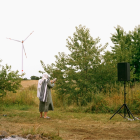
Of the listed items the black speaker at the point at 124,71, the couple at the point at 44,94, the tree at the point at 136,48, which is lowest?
the couple at the point at 44,94

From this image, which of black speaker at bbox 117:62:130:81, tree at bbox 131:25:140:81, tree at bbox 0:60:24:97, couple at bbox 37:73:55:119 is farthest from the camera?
tree at bbox 131:25:140:81

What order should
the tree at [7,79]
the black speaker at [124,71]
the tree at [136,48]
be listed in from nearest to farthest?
the black speaker at [124,71] → the tree at [7,79] → the tree at [136,48]

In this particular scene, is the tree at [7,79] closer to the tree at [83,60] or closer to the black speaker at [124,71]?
the tree at [83,60]

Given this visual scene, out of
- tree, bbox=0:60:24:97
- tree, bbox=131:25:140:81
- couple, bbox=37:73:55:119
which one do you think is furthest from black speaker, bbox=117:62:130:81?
tree, bbox=131:25:140:81

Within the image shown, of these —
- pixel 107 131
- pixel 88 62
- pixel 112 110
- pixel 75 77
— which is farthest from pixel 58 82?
pixel 107 131

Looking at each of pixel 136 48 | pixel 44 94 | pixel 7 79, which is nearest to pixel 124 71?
pixel 44 94

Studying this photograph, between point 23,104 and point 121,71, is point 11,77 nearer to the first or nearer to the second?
point 23,104

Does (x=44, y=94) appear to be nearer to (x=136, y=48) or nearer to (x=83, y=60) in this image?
(x=83, y=60)

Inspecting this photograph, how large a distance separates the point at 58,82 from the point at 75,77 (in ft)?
3.95

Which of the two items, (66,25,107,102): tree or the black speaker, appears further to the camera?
(66,25,107,102): tree

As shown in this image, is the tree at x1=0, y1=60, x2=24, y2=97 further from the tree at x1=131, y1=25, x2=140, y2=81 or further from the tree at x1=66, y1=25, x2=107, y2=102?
the tree at x1=131, y1=25, x2=140, y2=81

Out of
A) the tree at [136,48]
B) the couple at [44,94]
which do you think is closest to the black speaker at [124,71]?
the couple at [44,94]

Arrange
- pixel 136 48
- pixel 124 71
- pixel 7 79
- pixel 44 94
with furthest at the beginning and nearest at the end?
1. pixel 136 48
2. pixel 7 79
3. pixel 44 94
4. pixel 124 71

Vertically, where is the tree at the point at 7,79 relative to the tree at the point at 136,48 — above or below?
below
